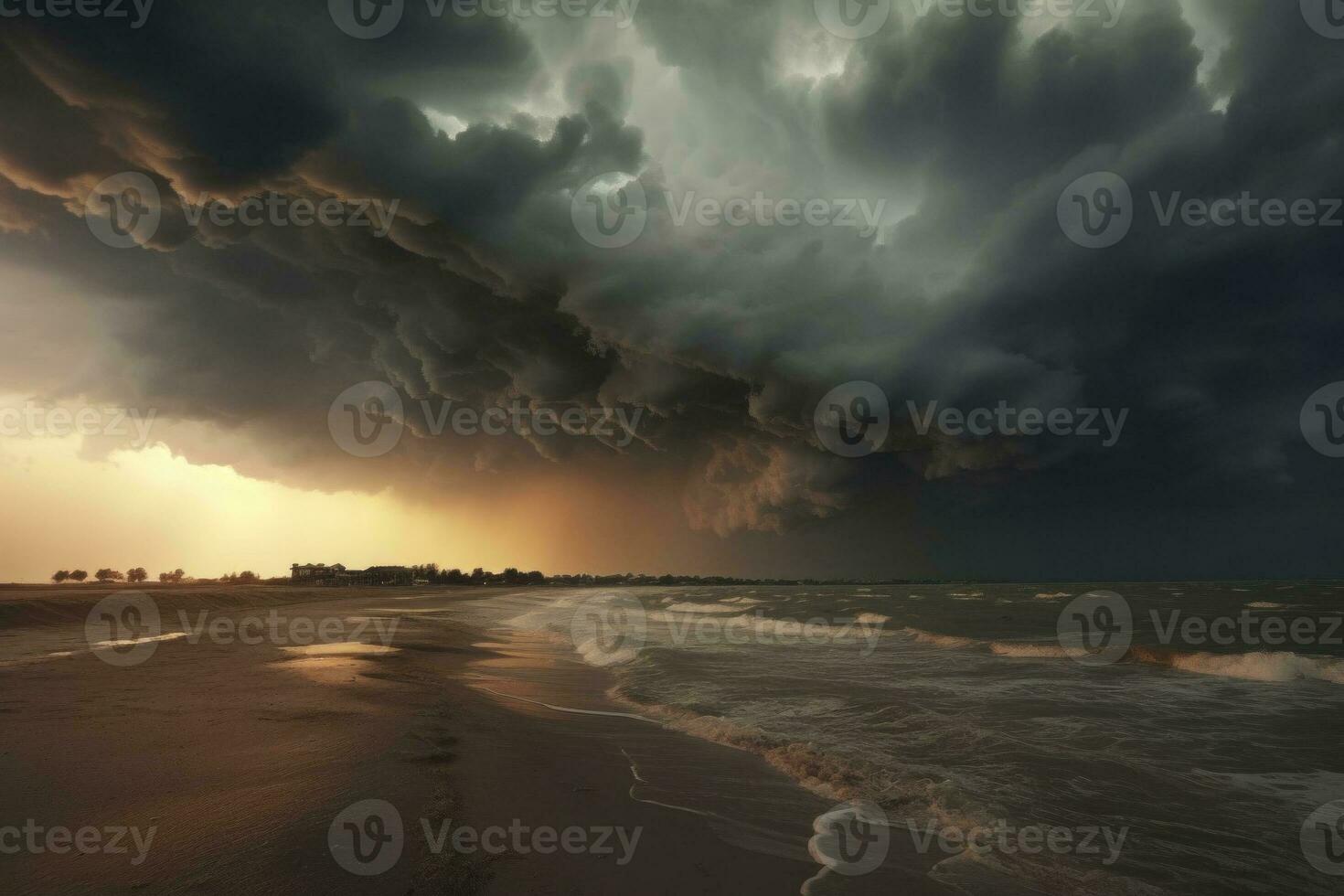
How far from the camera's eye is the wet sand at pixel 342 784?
3887 millimetres

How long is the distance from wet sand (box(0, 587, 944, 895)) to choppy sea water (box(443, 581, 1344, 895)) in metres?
0.84

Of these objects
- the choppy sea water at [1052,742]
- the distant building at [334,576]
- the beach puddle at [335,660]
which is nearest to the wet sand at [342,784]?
the beach puddle at [335,660]

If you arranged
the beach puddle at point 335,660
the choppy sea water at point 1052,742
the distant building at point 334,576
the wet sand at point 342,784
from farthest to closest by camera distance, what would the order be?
the distant building at point 334,576 < the beach puddle at point 335,660 < the choppy sea water at point 1052,742 < the wet sand at point 342,784

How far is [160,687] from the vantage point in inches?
376

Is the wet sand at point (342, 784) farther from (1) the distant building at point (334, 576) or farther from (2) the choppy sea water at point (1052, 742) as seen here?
(1) the distant building at point (334, 576)

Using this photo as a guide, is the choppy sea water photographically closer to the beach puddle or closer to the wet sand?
the wet sand

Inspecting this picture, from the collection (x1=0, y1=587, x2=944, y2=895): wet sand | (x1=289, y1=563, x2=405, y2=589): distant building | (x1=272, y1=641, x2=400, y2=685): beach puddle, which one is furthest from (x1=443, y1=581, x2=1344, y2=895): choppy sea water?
(x1=289, y1=563, x2=405, y2=589): distant building

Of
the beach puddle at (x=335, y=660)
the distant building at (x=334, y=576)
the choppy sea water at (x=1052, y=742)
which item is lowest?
the distant building at (x=334, y=576)

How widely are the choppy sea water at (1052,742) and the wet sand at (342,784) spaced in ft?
2.77

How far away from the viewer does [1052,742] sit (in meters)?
8.87

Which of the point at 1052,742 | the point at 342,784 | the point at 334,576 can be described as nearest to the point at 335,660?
the point at 342,784

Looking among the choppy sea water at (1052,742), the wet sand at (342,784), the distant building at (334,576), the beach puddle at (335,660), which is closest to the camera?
the wet sand at (342,784)

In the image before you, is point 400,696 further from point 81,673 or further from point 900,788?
point 900,788

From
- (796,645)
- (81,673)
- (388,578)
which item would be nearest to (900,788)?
(81,673)
